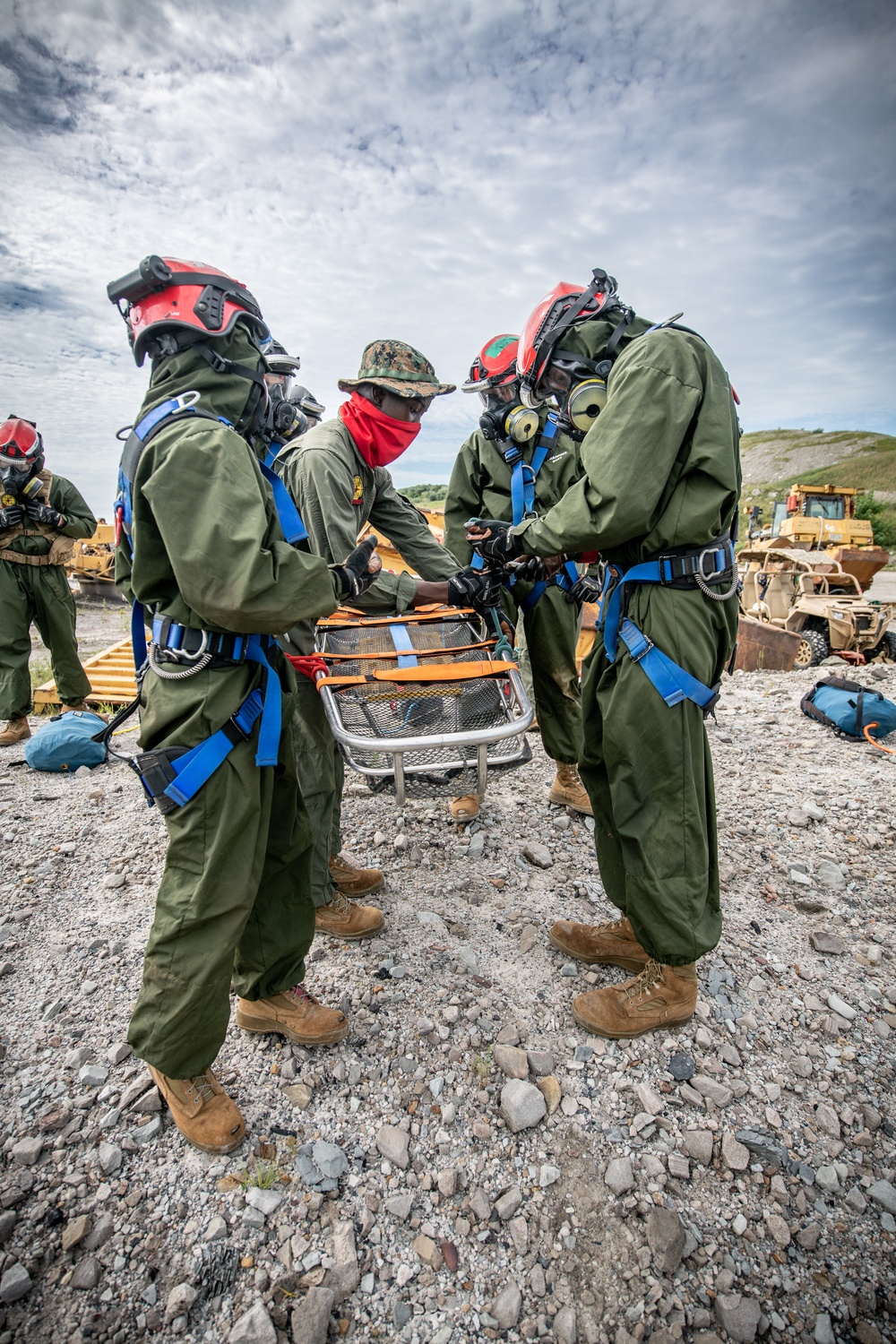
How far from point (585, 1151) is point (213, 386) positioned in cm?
261

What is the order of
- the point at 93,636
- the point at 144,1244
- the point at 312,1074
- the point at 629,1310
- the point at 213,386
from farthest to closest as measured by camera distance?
the point at 93,636, the point at 312,1074, the point at 213,386, the point at 144,1244, the point at 629,1310

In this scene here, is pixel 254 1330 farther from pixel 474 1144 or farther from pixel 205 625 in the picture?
pixel 205 625

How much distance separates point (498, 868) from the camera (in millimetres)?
3480

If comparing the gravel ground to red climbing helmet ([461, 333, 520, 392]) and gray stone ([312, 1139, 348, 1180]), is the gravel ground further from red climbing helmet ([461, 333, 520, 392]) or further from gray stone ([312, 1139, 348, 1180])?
red climbing helmet ([461, 333, 520, 392])

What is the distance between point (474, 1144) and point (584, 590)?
286 centimetres

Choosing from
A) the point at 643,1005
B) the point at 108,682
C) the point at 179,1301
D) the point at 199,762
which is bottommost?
the point at 179,1301

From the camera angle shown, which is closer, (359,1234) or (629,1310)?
(629,1310)

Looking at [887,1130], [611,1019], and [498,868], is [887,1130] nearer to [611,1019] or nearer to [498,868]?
[611,1019]

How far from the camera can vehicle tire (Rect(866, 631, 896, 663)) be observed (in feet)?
31.8

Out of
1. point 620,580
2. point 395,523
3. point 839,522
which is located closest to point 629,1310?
point 620,580

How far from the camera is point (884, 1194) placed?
70.8 inches

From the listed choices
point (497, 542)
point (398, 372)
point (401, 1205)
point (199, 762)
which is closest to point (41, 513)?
point (398, 372)

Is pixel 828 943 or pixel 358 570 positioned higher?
pixel 358 570

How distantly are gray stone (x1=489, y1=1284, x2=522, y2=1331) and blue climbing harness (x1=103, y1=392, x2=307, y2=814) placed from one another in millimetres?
1516
